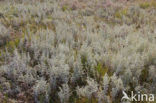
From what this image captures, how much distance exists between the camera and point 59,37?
5766 millimetres

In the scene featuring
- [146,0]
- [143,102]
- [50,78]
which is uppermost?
[146,0]

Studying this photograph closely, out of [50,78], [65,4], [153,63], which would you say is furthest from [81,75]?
[65,4]

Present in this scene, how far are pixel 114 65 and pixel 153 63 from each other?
3.25ft

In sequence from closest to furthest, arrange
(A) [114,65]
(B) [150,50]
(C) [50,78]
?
1. (C) [50,78]
2. (A) [114,65]
3. (B) [150,50]

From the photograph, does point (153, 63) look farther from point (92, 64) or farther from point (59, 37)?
point (59, 37)

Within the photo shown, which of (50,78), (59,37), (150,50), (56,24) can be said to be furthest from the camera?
(56,24)

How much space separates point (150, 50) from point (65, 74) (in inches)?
87.6

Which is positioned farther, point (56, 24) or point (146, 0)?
point (146, 0)

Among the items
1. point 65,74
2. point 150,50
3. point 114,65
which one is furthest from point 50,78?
point 150,50

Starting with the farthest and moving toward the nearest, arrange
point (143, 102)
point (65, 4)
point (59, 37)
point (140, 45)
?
point (65, 4) < point (59, 37) < point (140, 45) < point (143, 102)

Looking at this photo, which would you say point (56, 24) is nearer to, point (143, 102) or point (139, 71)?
point (139, 71)

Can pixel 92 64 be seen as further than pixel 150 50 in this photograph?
No

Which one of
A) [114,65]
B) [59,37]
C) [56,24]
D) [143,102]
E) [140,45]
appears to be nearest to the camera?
[143,102]

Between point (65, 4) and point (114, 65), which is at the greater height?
point (65, 4)
